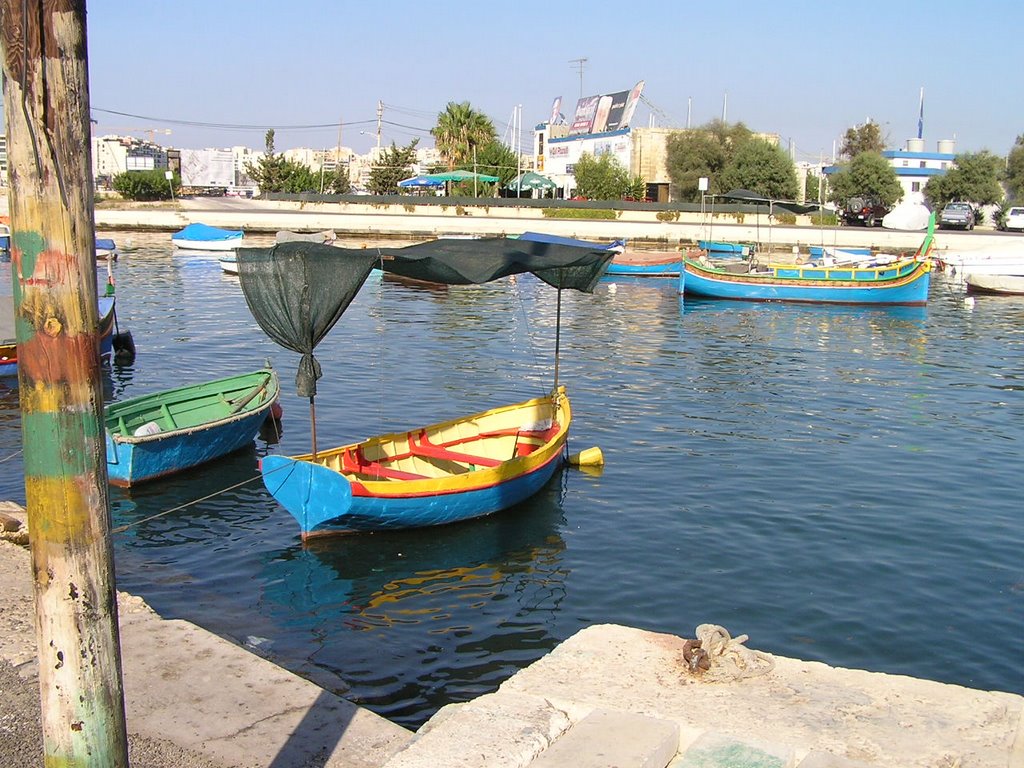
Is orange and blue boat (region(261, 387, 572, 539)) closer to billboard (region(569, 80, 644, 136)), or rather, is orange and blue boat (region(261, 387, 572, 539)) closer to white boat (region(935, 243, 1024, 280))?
white boat (region(935, 243, 1024, 280))

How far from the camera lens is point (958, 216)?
6881 cm

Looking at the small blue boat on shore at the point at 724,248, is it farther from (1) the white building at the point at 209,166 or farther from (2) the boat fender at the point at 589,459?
(1) the white building at the point at 209,166

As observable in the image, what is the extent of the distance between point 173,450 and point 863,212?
221 ft

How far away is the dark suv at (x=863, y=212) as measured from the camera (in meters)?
73.8

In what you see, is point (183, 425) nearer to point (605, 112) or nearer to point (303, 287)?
point (303, 287)

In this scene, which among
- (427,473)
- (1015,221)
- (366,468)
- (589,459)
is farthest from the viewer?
(1015,221)

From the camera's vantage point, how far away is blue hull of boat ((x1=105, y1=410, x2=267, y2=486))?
14.6 metres

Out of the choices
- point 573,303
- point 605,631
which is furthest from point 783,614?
point 573,303

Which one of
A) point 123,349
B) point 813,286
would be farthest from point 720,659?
point 813,286

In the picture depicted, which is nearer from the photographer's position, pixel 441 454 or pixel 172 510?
pixel 172 510

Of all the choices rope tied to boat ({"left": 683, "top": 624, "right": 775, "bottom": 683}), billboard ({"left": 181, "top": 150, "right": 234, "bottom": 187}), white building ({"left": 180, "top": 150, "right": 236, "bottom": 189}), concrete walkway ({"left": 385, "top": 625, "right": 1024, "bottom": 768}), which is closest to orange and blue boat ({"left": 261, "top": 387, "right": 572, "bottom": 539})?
concrete walkway ({"left": 385, "top": 625, "right": 1024, "bottom": 768})

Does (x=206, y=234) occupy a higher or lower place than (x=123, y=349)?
higher

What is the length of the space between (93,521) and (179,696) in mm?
3575

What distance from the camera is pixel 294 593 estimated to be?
37.7 ft
